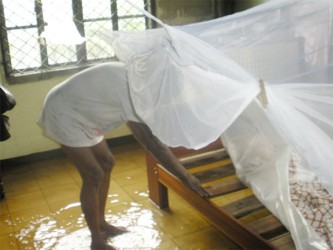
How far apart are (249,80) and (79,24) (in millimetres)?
2191

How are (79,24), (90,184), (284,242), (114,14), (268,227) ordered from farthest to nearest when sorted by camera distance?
(114,14) < (79,24) < (90,184) < (268,227) < (284,242)

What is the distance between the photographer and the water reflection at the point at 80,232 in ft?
6.52

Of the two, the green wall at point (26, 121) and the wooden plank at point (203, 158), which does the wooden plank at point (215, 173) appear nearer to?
the wooden plank at point (203, 158)

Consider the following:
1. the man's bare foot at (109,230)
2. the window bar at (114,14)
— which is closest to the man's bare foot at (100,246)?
the man's bare foot at (109,230)

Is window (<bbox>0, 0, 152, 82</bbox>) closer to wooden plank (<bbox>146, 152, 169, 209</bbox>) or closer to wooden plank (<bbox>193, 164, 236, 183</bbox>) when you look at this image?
wooden plank (<bbox>146, 152, 169, 209</bbox>)

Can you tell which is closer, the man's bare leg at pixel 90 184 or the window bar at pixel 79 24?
the man's bare leg at pixel 90 184

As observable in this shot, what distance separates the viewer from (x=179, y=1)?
339 cm


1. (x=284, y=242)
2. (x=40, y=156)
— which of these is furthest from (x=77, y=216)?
(x=284, y=242)

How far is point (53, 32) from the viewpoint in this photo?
3.05 meters

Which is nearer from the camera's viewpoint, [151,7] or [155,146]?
[155,146]

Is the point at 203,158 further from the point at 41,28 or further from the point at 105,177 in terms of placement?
the point at 41,28

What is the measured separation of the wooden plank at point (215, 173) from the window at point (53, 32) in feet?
4.42

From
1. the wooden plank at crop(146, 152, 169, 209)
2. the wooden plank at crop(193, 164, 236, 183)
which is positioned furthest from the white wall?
the wooden plank at crop(193, 164, 236, 183)

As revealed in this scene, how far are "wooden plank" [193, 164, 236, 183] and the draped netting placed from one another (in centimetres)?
46
